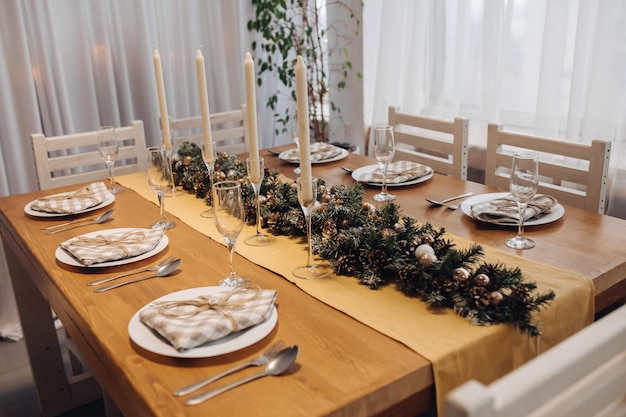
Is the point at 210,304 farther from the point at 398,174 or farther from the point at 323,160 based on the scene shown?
the point at 323,160

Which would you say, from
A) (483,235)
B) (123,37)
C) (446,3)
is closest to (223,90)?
(123,37)

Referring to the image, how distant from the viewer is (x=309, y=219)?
123 centimetres

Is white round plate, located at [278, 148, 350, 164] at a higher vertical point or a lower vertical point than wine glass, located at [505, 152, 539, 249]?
lower

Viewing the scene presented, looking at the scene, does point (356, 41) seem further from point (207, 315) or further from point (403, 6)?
point (207, 315)

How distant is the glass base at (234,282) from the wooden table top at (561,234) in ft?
1.78

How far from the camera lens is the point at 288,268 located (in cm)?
129

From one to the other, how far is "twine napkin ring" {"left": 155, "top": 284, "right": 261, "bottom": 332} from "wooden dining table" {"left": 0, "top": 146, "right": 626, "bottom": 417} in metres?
0.07

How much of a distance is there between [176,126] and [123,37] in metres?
0.72

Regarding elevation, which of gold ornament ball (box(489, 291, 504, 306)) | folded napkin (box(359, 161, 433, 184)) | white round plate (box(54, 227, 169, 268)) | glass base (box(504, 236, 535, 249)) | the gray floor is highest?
folded napkin (box(359, 161, 433, 184))

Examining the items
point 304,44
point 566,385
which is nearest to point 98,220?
point 566,385

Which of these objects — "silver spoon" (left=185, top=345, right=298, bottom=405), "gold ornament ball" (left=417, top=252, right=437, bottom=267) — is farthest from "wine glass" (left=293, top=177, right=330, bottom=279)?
"silver spoon" (left=185, top=345, right=298, bottom=405)

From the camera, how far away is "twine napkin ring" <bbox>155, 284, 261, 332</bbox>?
3.34 ft

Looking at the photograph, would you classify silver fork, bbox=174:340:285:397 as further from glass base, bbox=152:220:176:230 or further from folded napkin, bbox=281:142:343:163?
folded napkin, bbox=281:142:343:163

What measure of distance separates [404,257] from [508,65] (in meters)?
1.88
